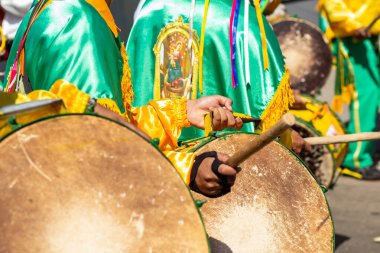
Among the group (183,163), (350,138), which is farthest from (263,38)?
(183,163)

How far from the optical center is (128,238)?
2047mm

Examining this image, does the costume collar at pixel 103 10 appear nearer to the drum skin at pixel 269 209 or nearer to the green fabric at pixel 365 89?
the drum skin at pixel 269 209

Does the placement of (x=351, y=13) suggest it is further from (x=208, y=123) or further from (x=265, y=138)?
(x=265, y=138)

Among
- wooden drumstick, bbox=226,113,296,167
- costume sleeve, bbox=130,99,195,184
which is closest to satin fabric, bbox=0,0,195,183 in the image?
costume sleeve, bbox=130,99,195,184

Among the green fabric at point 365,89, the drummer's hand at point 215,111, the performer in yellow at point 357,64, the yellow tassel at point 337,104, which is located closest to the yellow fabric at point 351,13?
the performer in yellow at point 357,64

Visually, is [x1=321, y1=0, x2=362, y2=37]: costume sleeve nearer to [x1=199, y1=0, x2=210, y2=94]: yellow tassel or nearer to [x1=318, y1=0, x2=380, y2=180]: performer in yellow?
[x1=318, y1=0, x2=380, y2=180]: performer in yellow

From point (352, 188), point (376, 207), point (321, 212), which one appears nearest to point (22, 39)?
point (321, 212)

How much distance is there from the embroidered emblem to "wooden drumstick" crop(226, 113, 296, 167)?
148 centimetres

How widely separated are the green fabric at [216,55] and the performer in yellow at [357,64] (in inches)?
126

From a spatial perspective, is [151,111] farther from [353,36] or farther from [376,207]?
[353,36]

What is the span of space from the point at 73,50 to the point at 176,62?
117cm

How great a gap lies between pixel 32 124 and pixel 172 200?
359 millimetres

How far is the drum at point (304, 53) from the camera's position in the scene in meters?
6.53

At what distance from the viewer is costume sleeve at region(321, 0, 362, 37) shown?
6.81m
